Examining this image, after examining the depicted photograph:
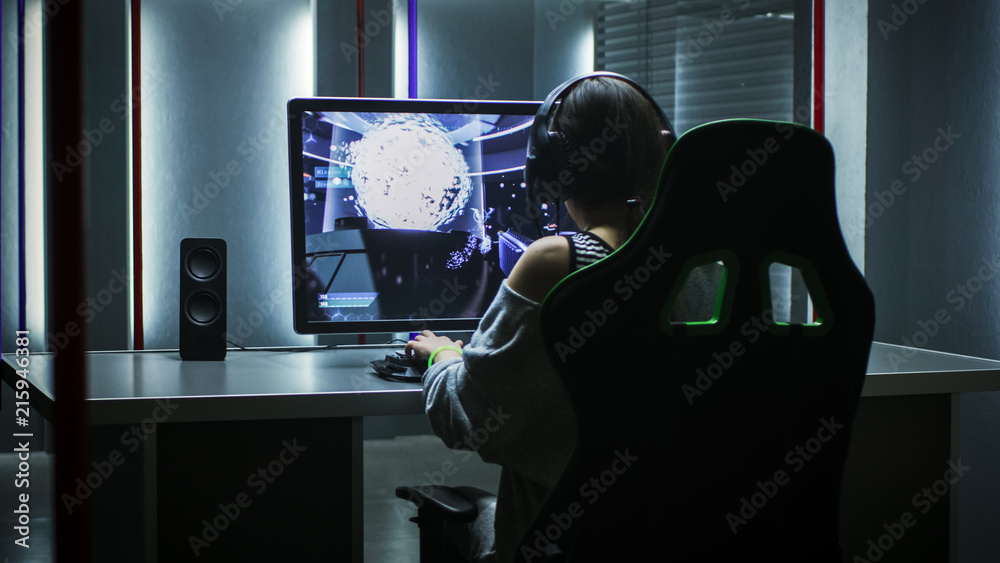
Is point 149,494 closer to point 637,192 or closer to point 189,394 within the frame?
point 189,394

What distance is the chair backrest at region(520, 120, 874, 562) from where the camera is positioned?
0.82 m

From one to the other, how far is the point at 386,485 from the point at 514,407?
223 centimetres

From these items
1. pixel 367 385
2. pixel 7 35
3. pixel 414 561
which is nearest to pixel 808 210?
pixel 367 385

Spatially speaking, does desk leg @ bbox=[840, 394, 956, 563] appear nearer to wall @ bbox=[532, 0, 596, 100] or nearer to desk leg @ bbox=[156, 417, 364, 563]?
desk leg @ bbox=[156, 417, 364, 563]

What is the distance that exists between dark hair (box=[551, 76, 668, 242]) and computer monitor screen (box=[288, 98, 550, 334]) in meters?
0.64

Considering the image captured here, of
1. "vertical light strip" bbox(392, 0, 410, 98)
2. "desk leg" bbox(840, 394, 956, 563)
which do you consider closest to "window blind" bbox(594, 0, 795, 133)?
"vertical light strip" bbox(392, 0, 410, 98)

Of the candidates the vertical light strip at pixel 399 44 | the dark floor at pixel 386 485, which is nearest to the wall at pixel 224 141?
the vertical light strip at pixel 399 44

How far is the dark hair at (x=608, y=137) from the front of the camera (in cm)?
102

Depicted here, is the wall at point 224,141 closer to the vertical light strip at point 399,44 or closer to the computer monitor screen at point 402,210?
the vertical light strip at point 399,44

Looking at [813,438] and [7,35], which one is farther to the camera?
[7,35]

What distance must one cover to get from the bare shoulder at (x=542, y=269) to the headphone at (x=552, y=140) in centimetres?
13

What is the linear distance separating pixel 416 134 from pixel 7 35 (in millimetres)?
2178

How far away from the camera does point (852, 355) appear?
889 mm

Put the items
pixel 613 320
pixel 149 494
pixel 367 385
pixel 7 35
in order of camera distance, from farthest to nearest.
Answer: pixel 7 35 < pixel 367 385 < pixel 149 494 < pixel 613 320
